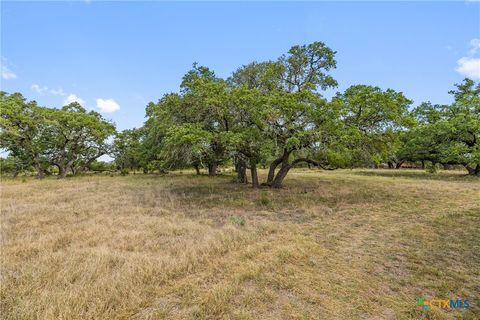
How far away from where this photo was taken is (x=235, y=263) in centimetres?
452

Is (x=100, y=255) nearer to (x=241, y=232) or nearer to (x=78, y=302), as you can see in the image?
(x=78, y=302)

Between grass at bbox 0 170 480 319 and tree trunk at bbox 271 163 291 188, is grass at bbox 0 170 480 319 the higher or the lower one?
the lower one

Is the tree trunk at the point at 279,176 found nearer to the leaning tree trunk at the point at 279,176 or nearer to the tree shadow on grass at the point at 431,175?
the leaning tree trunk at the point at 279,176

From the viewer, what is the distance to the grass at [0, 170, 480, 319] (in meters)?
3.22

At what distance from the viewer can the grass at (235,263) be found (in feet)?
10.6

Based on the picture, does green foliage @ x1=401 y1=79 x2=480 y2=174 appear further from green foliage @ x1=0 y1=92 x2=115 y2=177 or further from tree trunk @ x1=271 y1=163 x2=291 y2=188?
green foliage @ x1=0 y1=92 x2=115 y2=177

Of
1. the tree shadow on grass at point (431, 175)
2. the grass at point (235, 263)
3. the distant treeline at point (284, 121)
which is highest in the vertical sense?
the distant treeline at point (284, 121)

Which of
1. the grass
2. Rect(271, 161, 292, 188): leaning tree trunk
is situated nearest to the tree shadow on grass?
Rect(271, 161, 292, 188): leaning tree trunk

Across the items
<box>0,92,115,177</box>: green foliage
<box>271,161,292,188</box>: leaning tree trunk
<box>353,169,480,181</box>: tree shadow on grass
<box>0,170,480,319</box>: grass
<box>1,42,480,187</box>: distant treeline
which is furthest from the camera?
<box>0,92,115,177</box>: green foliage

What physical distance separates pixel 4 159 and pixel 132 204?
84.2 feet

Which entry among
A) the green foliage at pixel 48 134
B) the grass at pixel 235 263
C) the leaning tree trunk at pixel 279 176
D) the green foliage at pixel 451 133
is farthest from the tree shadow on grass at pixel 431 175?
the green foliage at pixel 48 134

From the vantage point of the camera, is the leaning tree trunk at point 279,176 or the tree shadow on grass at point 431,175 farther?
the tree shadow on grass at point 431,175

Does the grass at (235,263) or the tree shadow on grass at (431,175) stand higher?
the tree shadow on grass at (431,175)

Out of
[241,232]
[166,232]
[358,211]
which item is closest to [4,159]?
[166,232]
